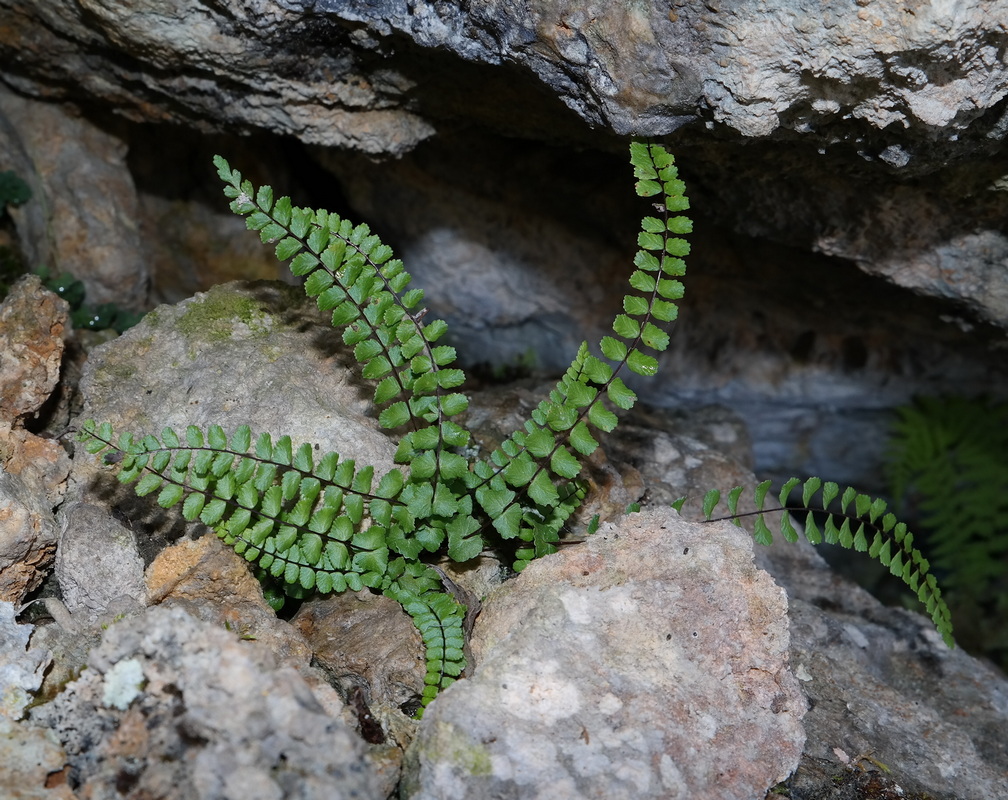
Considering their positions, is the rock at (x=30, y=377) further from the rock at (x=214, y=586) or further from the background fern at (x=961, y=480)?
the background fern at (x=961, y=480)

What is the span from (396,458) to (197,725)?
3.61ft

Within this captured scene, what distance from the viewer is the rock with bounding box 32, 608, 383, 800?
2193mm

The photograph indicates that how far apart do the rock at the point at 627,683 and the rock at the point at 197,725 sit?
32 centimetres

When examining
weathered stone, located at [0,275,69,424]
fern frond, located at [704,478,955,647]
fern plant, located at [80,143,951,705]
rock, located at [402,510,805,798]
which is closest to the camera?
rock, located at [402,510,805,798]

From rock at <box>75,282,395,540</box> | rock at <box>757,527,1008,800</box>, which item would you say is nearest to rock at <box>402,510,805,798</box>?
rock at <box>757,527,1008,800</box>

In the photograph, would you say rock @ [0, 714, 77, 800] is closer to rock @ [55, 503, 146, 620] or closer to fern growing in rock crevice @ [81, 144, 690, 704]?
rock @ [55, 503, 146, 620]

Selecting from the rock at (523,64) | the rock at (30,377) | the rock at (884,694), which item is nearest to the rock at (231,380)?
the rock at (30,377)

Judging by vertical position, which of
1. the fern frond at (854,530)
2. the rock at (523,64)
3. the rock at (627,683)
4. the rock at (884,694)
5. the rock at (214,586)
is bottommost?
the rock at (214,586)

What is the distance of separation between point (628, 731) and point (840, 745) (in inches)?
39.4

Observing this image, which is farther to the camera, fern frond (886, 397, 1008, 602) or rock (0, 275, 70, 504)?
fern frond (886, 397, 1008, 602)

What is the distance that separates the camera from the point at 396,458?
3061 millimetres

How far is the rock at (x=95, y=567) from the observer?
116 inches

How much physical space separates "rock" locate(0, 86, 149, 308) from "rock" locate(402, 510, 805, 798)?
3.00 meters

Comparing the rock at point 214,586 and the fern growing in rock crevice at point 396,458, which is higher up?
the fern growing in rock crevice at point 396,458
